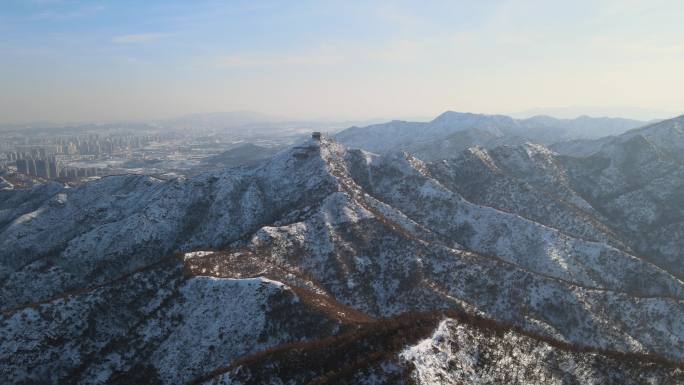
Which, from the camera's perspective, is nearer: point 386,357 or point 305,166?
point 386,357

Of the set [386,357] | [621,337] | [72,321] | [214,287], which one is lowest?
[621,337]

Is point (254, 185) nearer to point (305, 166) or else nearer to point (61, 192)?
point (305, 166)

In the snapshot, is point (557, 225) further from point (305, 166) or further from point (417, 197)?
point (305, 166)

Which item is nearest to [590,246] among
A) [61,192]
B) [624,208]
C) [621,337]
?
[621,337]

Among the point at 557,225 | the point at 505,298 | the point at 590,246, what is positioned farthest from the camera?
the point at 557,225

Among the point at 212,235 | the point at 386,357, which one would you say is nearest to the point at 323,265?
the point at 212,235

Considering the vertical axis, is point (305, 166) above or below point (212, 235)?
above

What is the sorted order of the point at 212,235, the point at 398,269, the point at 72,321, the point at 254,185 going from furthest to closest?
the point at 254,185
the point at 212,235
the point at 398,269
the point at 72,321
